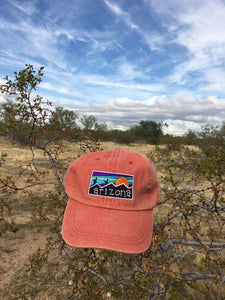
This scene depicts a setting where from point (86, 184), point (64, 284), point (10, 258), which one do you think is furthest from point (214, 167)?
point (10, 258)

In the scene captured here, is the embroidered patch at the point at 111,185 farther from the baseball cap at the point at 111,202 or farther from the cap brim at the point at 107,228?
the cap brim at the point at 107,228

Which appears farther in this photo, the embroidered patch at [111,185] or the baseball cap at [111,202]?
the embroidered patch at [111,185]

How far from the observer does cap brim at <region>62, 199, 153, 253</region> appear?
1.31 m

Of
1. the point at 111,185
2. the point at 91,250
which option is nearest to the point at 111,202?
the point at 111,185

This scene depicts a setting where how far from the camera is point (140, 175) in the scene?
1535 mm

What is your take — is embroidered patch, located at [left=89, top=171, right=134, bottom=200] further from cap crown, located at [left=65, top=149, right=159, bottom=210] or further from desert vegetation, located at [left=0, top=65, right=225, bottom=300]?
desert vegetation, located at [left=0, top=65, right=225, bottom=300]

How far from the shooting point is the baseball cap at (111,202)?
1341 mm

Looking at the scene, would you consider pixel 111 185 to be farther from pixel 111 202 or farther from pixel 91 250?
pixel 91 250

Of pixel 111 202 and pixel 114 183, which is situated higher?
pixel 114 183

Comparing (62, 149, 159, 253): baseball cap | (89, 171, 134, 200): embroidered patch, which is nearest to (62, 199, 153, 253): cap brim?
(62, 149, 159, 253): baseball cap

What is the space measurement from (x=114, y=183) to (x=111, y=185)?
0.03 m

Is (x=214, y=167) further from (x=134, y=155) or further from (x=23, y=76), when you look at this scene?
(x=23, y=76)

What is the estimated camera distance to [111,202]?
1488mm

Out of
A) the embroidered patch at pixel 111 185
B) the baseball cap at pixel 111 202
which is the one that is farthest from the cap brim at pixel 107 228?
the embroidered patch at pixel 111 185
